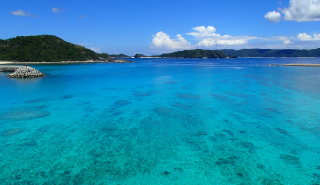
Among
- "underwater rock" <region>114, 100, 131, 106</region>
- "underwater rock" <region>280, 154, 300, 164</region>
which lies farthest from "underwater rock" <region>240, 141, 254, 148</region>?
"underwater rock" <region>114, 100, 131, 106</region>

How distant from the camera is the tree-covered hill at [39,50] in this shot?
10600cm

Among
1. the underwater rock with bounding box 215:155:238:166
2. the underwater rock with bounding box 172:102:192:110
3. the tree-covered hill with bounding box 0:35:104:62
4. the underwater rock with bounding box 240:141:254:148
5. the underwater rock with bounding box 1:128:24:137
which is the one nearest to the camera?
the underwater rock with bounding box 215:155:238:166

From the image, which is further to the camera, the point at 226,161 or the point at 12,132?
the point at 12,132

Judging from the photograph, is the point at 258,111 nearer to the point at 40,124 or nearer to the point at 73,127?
the point at 73,127

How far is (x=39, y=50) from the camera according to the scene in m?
114

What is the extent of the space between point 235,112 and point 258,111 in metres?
2.06

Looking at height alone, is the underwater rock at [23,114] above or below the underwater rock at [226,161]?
above

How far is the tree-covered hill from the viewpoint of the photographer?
10600cm

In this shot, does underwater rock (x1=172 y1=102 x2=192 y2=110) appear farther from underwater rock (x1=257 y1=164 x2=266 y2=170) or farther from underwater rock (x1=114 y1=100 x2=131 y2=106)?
underwater rock (x1=257 y1=164 x2=266 y2=170)

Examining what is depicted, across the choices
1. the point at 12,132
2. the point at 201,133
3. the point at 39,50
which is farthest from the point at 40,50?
the point at 201,133

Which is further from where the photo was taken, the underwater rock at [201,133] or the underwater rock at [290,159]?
the underwater rock at [201,133]

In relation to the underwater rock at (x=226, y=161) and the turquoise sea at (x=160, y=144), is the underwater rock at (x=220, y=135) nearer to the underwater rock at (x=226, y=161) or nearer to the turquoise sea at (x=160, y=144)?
the turquoise sea at (x=160, y=144)

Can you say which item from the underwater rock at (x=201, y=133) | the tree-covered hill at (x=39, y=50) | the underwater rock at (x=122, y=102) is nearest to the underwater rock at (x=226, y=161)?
the underwater rock at (x=201, y=133)

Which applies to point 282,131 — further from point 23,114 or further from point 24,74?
point 24,74
